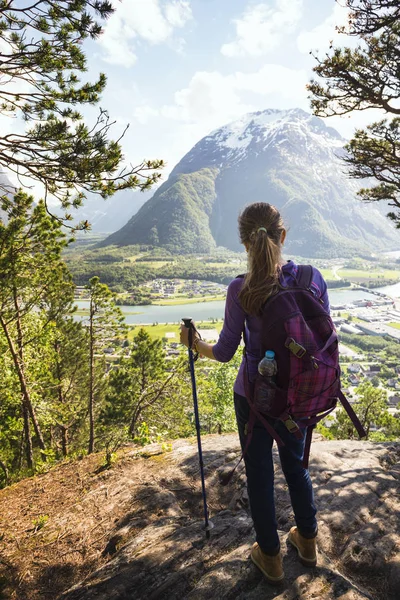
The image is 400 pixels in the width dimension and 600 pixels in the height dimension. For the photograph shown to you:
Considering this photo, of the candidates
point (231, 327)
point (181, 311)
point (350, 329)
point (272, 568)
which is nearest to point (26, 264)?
point (231, 327)

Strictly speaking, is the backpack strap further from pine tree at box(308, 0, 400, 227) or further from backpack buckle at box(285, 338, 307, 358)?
pine tree at box(308, 0, 400, 227)

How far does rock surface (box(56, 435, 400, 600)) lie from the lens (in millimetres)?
2420

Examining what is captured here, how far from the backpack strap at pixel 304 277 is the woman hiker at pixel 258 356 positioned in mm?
41

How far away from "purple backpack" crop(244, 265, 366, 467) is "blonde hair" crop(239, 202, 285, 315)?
0.08 m

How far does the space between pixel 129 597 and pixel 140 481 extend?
240cm

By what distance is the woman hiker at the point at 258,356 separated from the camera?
2061 millimetres

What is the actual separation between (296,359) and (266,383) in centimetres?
24

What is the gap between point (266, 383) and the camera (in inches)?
80.2

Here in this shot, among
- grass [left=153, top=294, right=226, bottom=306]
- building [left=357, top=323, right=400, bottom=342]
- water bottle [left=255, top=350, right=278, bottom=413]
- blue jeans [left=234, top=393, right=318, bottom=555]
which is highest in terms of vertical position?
water bottle [left=255, top=350, right=278, bottom=413]

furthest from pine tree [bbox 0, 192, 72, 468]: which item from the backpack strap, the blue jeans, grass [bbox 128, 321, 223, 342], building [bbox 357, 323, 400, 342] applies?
building [bbox 357, 323, 400, 342]

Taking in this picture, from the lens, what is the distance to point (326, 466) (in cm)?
502

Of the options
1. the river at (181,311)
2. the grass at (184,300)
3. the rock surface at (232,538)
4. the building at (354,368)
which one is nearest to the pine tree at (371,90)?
the rock surface at (232,538)

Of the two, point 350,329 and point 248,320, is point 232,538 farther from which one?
point 350,329

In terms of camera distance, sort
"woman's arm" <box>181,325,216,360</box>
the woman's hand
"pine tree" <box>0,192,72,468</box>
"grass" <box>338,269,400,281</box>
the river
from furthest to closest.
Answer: "grass" <box>338,269,400,281</box> → the river → "pine tree" <box>0,192,72,468</box> → the woman's hand → "woman's arm" <box>181,325,216,360</box>
